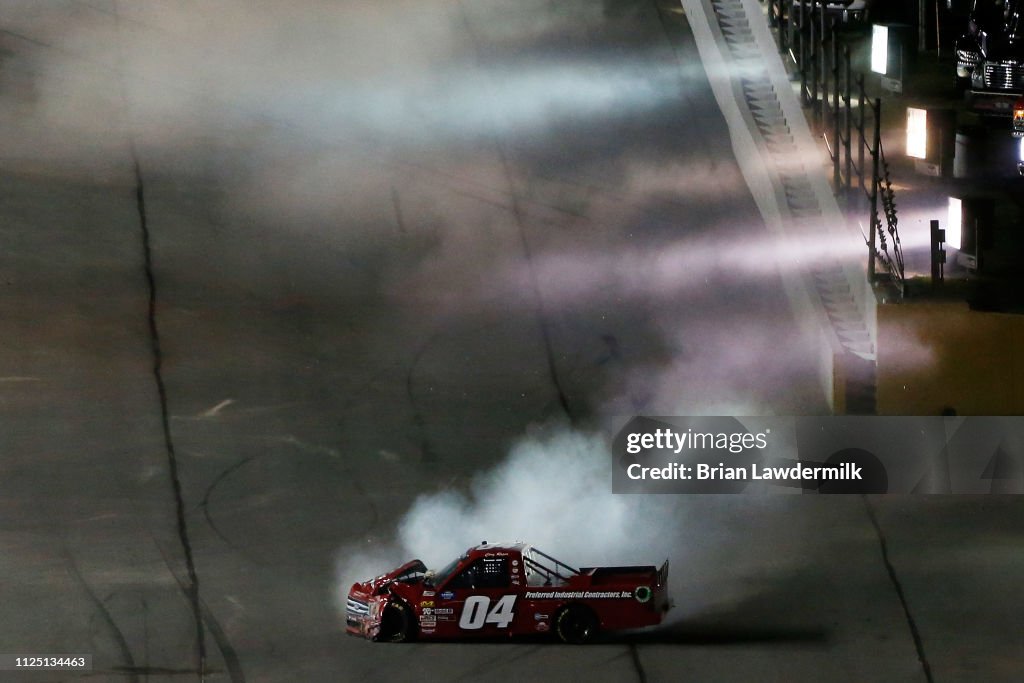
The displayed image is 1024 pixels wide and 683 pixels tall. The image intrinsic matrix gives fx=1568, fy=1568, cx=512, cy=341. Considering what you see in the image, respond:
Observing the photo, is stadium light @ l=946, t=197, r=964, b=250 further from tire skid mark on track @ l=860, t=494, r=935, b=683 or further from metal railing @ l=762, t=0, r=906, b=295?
tire skid mark on track @ l=860, t=494, r=935, b=683

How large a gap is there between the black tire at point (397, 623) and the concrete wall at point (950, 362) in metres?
5.28

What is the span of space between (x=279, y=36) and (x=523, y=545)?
8726 mm

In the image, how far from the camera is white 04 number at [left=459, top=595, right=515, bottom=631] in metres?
12.1

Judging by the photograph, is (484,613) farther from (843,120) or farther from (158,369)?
(843,120)

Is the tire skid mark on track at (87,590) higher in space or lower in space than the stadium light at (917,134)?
lower

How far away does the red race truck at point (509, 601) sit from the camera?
472 inches

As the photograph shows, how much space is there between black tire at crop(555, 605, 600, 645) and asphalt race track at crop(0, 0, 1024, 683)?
0.12 m

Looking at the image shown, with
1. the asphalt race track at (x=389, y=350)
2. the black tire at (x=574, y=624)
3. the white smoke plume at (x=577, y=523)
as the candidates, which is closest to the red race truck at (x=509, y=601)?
the black tire at (x=574, y=624)

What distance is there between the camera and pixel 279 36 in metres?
18.8

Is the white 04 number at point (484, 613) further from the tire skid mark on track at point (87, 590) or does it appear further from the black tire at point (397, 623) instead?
A: the tire skid mark on track at point (87, 590)

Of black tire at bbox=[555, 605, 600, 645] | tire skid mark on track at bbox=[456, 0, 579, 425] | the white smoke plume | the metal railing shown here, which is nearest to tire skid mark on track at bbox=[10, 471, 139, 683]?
the white smoke plume

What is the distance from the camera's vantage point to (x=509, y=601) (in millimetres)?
12117

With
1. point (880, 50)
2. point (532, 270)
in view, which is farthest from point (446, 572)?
point (880, 50)

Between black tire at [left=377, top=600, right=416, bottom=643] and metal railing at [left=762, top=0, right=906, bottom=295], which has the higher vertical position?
metal railing at [left=762, top=0, right=906, bottom=295]
